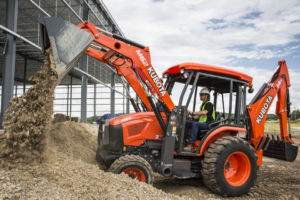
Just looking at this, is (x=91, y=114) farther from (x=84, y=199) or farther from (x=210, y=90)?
(x=84, y=199)

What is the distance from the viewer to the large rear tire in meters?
4.41

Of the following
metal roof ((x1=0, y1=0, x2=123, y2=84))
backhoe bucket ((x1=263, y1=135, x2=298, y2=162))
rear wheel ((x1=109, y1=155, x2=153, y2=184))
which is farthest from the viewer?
metal roof ((x1=0, y1=0, x2=123, y2=84))

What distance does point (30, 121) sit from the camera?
341 cm

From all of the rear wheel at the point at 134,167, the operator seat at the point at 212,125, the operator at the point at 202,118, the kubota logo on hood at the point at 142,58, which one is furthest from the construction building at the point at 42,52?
the operator seat at the point at 212,125

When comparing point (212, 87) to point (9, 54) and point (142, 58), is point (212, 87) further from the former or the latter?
point (9, 54)

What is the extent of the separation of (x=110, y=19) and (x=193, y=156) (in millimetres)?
15259

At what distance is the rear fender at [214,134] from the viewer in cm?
455

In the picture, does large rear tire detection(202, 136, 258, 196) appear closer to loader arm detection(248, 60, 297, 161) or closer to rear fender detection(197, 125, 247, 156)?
rear fender detection(197, 125, 247, 156)

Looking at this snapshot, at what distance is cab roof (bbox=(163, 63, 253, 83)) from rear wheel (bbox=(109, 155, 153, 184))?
72.7 inches

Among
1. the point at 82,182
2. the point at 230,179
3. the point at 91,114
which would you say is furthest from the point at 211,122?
the point at 91,114

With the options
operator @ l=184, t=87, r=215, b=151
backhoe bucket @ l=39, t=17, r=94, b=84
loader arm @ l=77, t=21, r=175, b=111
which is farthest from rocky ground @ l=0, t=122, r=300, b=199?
loader arm @ l=77, t=21, r=175, b=111

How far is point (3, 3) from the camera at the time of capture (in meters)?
13.8

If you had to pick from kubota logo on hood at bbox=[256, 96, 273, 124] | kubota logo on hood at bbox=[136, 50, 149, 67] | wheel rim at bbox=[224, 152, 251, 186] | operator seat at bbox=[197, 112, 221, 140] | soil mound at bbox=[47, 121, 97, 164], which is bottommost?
wheel rim at bbox=[224, 152, 251, 186]

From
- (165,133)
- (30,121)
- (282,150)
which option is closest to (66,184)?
(30,121)
